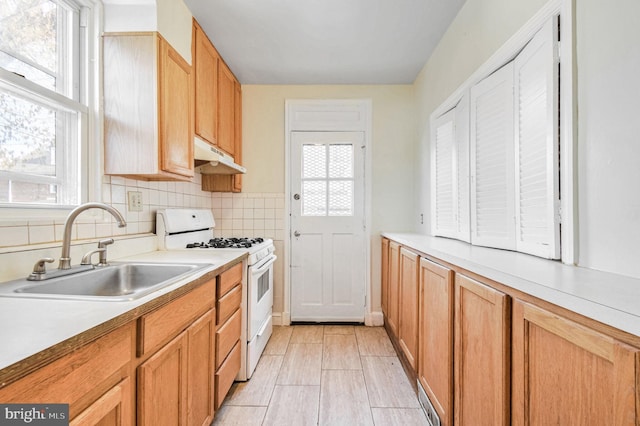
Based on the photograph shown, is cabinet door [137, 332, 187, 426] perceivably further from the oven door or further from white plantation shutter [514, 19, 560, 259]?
white plantation shutter [514, 19, 560, 259]

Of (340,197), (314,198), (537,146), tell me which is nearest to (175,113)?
(314,198)

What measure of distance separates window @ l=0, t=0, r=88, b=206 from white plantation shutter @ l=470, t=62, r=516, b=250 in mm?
2159

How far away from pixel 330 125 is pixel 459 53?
4.46 ft

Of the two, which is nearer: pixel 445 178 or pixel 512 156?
pixel 512 156

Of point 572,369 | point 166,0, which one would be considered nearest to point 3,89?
point 166,0

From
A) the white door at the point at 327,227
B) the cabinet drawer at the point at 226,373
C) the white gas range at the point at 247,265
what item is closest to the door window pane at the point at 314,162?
the white door at the point at 327,227

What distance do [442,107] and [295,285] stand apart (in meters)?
2.11

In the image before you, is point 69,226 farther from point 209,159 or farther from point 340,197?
point 340,197

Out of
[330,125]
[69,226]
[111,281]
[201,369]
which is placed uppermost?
[330,125]

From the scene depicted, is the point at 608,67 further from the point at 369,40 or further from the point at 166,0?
the point at 166,0

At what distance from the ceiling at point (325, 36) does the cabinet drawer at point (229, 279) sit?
1673mm

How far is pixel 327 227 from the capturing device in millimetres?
3129

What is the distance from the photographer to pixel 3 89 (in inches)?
47.5

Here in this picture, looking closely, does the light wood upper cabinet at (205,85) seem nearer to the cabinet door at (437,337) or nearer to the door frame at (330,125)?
the door frame at (330,125)
